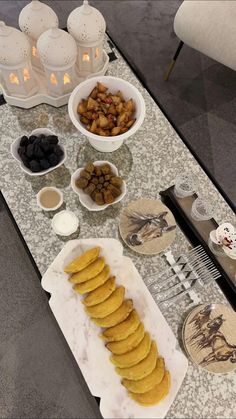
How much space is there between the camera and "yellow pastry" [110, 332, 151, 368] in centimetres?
106

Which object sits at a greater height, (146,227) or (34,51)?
(34,51)

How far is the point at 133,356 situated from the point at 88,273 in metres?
0.26

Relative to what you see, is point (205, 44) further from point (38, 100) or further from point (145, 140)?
point (38, 100)

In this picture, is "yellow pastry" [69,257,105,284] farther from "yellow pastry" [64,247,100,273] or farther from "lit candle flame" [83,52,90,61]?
"lit candle flame" [83,52,90,61]

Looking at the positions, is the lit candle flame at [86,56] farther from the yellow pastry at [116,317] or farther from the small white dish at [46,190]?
the yellow pastry at [116,317]

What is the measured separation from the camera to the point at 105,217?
50.8 inches

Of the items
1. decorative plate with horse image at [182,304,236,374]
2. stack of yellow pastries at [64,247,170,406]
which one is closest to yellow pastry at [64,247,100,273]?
stack of yellow pastries at [64,247,170,406]

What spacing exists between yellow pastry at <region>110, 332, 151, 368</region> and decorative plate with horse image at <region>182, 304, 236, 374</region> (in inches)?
5.0

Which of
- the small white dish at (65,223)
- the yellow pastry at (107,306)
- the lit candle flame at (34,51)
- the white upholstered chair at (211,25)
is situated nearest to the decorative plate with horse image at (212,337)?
the yellow pastry at (107,306)

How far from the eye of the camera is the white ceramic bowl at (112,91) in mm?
1196

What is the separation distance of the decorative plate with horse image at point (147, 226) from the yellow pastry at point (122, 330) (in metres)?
0.21

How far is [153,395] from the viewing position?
1.05 metres

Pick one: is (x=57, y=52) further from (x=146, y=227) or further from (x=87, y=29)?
(x=146, y=227)

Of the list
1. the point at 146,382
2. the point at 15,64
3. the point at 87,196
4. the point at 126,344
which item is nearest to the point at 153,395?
the point at 146,382
